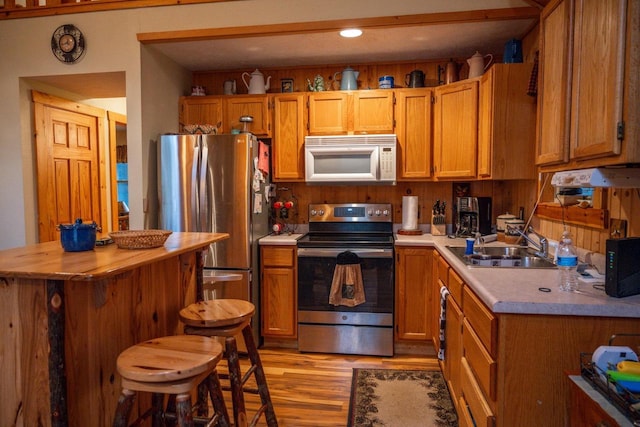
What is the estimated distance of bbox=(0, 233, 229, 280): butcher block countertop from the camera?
1198mm

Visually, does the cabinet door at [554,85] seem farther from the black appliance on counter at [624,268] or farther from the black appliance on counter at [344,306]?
the black appliance on counter at [344,306]

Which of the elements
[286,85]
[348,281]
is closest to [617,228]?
[348,281]

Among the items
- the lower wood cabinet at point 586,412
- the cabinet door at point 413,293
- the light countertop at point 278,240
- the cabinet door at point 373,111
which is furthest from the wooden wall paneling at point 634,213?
the light countertop at point 278,240

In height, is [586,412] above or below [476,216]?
below

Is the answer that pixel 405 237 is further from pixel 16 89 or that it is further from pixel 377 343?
pixel 16 89

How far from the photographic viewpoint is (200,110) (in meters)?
3.61

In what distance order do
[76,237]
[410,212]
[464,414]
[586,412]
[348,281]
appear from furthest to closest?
[410,212] < [348,281] < [464,414] < [76,237] < [586,412]

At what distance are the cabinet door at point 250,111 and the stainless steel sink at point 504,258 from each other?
1.85 meters

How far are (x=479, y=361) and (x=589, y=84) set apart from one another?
45.4 inches

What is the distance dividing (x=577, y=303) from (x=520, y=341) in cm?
23

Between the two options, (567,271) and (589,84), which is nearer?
A: (589,84)

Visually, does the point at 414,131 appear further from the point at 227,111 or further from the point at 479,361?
the point at 479,361

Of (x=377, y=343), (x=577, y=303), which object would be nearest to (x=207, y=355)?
(x=577, y=303)

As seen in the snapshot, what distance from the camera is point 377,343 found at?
312 cm
